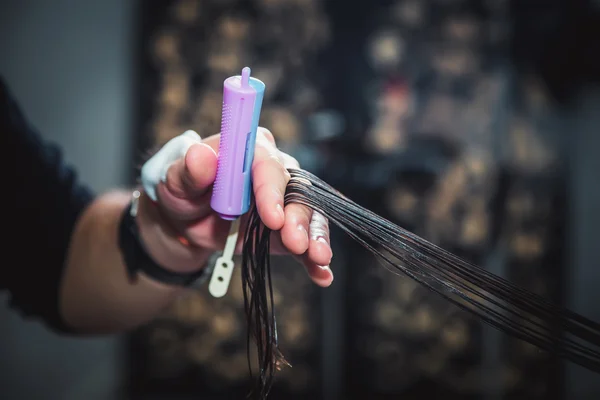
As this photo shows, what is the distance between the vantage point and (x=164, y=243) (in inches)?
29.0

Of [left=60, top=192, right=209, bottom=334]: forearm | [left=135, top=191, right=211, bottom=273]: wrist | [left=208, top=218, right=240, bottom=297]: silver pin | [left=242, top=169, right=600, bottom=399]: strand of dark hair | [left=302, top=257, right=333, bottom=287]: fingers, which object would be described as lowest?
[left=60, top=192, right=209, bottom=334]: forearm

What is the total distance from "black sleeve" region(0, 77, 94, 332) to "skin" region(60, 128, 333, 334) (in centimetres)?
3

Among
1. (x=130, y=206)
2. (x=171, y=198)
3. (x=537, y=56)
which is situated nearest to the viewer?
(x=171, y=198)

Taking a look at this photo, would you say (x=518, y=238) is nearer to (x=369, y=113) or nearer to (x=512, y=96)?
(x=512, y=96)

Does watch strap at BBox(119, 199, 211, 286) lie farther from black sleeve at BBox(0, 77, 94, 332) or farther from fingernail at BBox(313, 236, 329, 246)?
fingernail at BBox(313, 236, 329, 246)

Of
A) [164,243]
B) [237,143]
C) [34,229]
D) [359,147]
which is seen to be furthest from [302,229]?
[359,147]

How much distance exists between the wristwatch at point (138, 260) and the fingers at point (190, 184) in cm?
15

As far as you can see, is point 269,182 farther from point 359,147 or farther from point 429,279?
point 359,147

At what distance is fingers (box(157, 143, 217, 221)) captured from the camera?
1.63 ft

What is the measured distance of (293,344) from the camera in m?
2.17

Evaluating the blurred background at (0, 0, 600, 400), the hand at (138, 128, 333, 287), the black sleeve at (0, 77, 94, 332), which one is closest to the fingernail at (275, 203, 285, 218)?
the hand at (138, 128, 333, 287)

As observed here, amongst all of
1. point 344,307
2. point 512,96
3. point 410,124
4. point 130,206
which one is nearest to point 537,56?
point 512,96

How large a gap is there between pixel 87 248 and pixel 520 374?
6.89 feet

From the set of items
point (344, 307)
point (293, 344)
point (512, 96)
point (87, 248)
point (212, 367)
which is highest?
point (512, 96)
